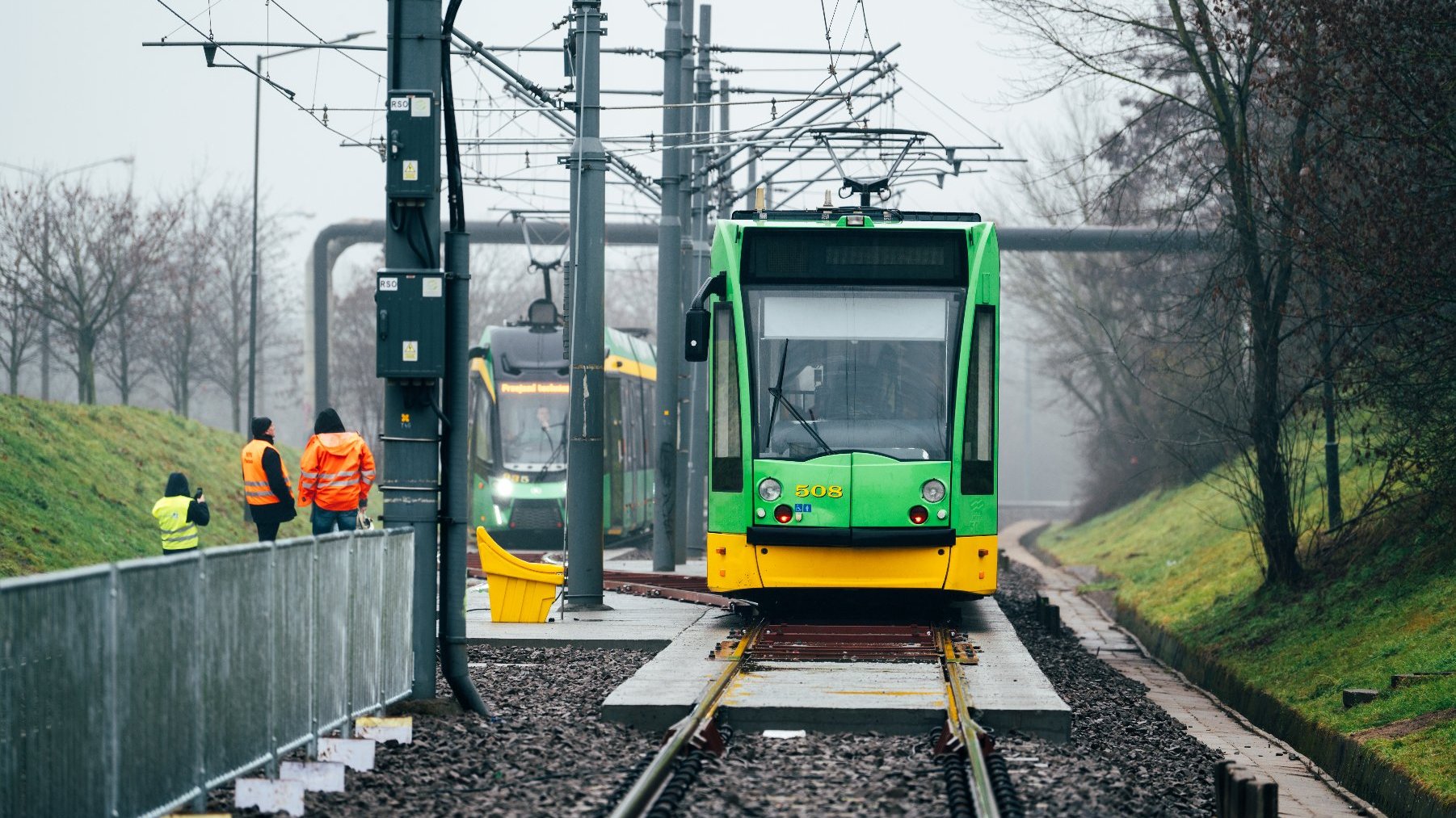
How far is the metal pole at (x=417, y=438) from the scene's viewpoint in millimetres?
10438

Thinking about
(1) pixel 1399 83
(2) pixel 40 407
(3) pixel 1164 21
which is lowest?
(2) pixel 40 407

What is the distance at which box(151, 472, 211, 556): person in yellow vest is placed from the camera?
17438mm

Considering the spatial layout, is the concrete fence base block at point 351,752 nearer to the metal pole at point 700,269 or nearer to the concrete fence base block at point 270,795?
the concrete fence base block at point 270,795

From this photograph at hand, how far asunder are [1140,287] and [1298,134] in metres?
25.4

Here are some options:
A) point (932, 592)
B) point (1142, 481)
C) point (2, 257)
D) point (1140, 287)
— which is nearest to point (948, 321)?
point (932, 592)

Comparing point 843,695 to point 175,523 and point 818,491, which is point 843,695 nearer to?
point 818,491

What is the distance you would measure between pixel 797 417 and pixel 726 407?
0.57 m

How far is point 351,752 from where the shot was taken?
8.70 meters

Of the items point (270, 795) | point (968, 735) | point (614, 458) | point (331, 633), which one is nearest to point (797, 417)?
point (968, 735)

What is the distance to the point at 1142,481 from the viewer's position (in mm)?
49656

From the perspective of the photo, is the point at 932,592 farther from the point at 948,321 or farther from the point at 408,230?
the point at 408,230

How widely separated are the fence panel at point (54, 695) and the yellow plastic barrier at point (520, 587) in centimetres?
993

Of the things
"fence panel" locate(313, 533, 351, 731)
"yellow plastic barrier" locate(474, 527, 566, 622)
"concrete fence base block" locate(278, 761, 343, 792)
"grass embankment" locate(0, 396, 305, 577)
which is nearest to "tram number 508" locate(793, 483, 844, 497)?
"yellow plastic barrier" locate(474, 527, 566, 622)

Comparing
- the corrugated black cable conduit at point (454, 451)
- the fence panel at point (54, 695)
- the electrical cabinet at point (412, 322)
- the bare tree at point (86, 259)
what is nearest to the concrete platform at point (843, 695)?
the corrugated black cable conduit at point (454, 451)
